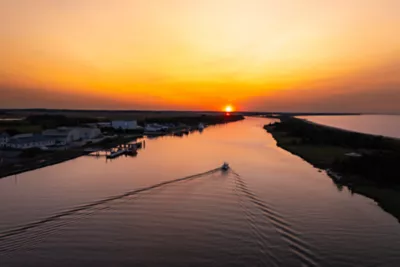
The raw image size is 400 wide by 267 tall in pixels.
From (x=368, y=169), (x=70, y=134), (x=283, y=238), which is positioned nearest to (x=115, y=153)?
(x=70, y=134)

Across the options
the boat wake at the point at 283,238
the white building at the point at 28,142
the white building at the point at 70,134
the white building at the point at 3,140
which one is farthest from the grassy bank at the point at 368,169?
the white building at the point at 3,140

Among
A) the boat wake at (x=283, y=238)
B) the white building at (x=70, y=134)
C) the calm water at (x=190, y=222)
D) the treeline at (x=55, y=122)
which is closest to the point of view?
the boat wake at (x=283, y=238)

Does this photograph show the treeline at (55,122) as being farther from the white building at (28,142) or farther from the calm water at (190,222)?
the calm water at (190,222)

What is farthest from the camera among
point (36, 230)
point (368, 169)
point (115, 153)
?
point (115, 153)

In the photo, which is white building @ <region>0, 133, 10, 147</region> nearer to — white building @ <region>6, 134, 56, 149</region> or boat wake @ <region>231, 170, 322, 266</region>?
white building @ <region>6, 134, 56, 149</region>

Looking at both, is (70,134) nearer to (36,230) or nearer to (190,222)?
(36,230)

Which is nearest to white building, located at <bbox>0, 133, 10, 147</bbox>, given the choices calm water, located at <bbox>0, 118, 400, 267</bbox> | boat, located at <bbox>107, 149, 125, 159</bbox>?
boat, located at <bbox>107, 149, 125, 159</bbox>
